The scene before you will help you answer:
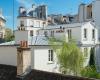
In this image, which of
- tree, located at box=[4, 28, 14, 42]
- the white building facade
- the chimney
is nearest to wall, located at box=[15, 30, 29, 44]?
the white building facade

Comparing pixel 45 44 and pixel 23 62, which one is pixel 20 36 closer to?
pixel 45 44

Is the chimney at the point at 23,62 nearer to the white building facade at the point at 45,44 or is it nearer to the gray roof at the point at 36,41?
the white building facade at the point at 45,44

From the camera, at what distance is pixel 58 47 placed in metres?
35.1

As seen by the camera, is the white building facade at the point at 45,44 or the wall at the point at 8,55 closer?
the wall at the point at 8,55

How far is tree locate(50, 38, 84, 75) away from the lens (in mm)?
30703

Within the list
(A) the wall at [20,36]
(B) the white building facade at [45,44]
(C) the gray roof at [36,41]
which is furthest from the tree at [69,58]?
(A) the wall at [20,36]

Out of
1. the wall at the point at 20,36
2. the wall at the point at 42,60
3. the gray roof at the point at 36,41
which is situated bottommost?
the wall at the point at 42,60

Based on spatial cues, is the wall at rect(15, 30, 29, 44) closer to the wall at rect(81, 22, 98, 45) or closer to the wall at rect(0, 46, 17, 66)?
the wall at rect(0, 46, 17, 66)

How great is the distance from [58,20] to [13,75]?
59.6 metres

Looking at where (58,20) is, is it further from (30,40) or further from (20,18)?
(30,40)

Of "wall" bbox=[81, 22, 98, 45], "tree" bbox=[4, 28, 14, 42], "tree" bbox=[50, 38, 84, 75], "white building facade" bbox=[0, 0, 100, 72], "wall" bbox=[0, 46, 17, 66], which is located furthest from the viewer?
"tree" bbox=[4, 28, 14, 42]

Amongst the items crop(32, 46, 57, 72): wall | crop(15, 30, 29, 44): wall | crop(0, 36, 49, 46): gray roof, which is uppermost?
crop(15, 30, 29, 44): wall

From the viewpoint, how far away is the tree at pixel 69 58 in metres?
30.7

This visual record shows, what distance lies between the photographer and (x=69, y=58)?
105ft
